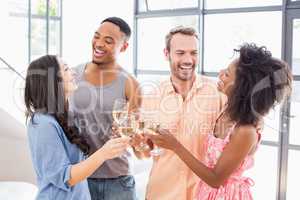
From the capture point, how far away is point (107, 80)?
2.23 metres

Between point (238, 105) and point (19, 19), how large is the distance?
450cm

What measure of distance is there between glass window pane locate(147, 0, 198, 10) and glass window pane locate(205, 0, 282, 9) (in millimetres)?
247

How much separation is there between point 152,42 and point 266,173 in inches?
109

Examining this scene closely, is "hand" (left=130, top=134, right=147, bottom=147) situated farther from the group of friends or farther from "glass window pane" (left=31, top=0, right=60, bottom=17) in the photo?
"glass window pane" (left=31, top=0, right=60, bottom=17)

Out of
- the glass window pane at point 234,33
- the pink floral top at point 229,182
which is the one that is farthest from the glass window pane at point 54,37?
the pink floral top at point 229,182

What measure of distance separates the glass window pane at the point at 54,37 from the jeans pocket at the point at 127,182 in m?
4.18

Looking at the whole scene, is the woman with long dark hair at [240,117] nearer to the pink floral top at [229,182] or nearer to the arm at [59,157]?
the pink floral top at [229,182]

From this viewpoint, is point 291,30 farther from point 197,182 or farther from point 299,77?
point 197,182

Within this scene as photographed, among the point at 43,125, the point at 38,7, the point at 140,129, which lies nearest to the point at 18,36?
the point at 38,7

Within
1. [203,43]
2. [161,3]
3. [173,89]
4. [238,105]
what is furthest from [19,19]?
[238,105]

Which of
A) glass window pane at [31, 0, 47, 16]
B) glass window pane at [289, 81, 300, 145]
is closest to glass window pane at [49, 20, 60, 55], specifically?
glass window pane at [31, 0, 47, 16]

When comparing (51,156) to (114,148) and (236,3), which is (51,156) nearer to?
(114,148)

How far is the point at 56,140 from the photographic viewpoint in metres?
1.70

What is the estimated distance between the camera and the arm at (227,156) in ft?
5.48
